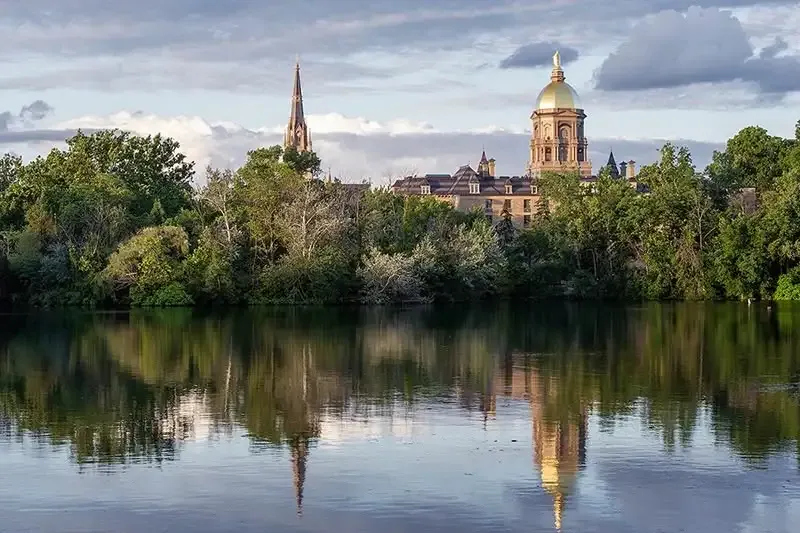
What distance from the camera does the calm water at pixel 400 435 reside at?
17.5 m

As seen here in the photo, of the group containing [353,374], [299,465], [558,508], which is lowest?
[558,508]

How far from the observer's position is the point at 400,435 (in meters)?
23.5

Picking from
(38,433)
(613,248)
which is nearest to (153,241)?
(613,248)

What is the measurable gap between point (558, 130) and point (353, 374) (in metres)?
127

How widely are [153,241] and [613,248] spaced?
32.3 meters

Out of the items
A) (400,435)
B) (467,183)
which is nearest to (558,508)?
(400,435)

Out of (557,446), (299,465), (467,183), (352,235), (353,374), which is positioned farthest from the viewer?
(467,183)

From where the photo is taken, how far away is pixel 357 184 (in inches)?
3194

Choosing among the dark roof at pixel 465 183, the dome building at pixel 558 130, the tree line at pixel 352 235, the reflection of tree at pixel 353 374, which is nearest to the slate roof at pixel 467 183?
the dark roof at pixel 465 183

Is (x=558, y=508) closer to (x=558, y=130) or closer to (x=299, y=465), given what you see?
(x=299, y=465)

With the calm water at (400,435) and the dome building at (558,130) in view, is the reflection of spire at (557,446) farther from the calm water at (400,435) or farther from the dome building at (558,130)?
the dome building at (558,130)

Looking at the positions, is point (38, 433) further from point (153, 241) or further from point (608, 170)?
point (608, 170)

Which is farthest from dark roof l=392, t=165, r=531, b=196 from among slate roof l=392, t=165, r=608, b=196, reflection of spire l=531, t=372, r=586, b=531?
reflection of spire l=531, t=372, r=586, b=531

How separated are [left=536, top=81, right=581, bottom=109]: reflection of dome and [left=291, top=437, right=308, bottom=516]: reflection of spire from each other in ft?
452
